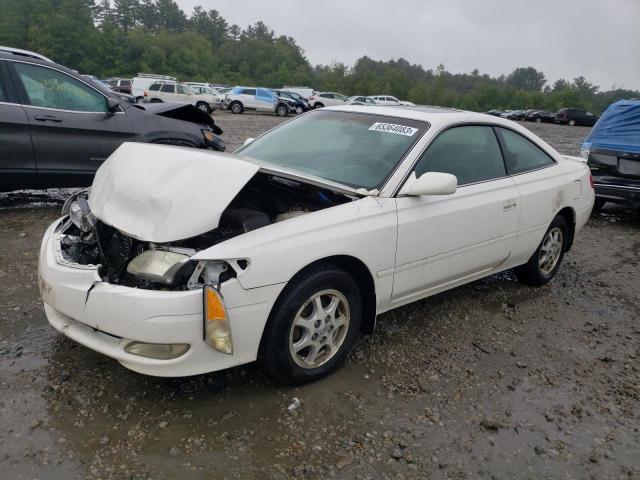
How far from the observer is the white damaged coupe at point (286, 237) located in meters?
2.42

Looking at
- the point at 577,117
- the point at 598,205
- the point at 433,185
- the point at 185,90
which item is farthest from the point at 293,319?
the point at 577,117

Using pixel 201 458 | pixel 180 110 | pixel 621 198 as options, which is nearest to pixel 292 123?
pixel 201 458

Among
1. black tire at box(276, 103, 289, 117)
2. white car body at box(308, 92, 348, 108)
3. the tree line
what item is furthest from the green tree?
black tire at box(276, 103, 289, 117)

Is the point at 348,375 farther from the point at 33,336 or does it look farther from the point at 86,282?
the point at 33,336

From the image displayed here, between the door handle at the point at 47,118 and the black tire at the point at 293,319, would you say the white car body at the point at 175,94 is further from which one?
the black tire at the point at 293,319

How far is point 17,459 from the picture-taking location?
221cm

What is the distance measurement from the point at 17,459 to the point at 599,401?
9.87 ft

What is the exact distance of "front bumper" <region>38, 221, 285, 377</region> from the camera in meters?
2.33

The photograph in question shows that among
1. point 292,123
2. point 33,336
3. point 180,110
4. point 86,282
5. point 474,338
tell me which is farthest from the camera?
point 180,110

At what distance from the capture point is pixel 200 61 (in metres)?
85.9

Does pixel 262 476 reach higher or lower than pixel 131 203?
lower

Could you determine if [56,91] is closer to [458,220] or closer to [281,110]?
[458,220]

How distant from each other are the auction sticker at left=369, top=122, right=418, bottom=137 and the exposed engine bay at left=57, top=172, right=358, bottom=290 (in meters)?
0.68

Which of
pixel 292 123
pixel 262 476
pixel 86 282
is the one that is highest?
pixel 292 123
